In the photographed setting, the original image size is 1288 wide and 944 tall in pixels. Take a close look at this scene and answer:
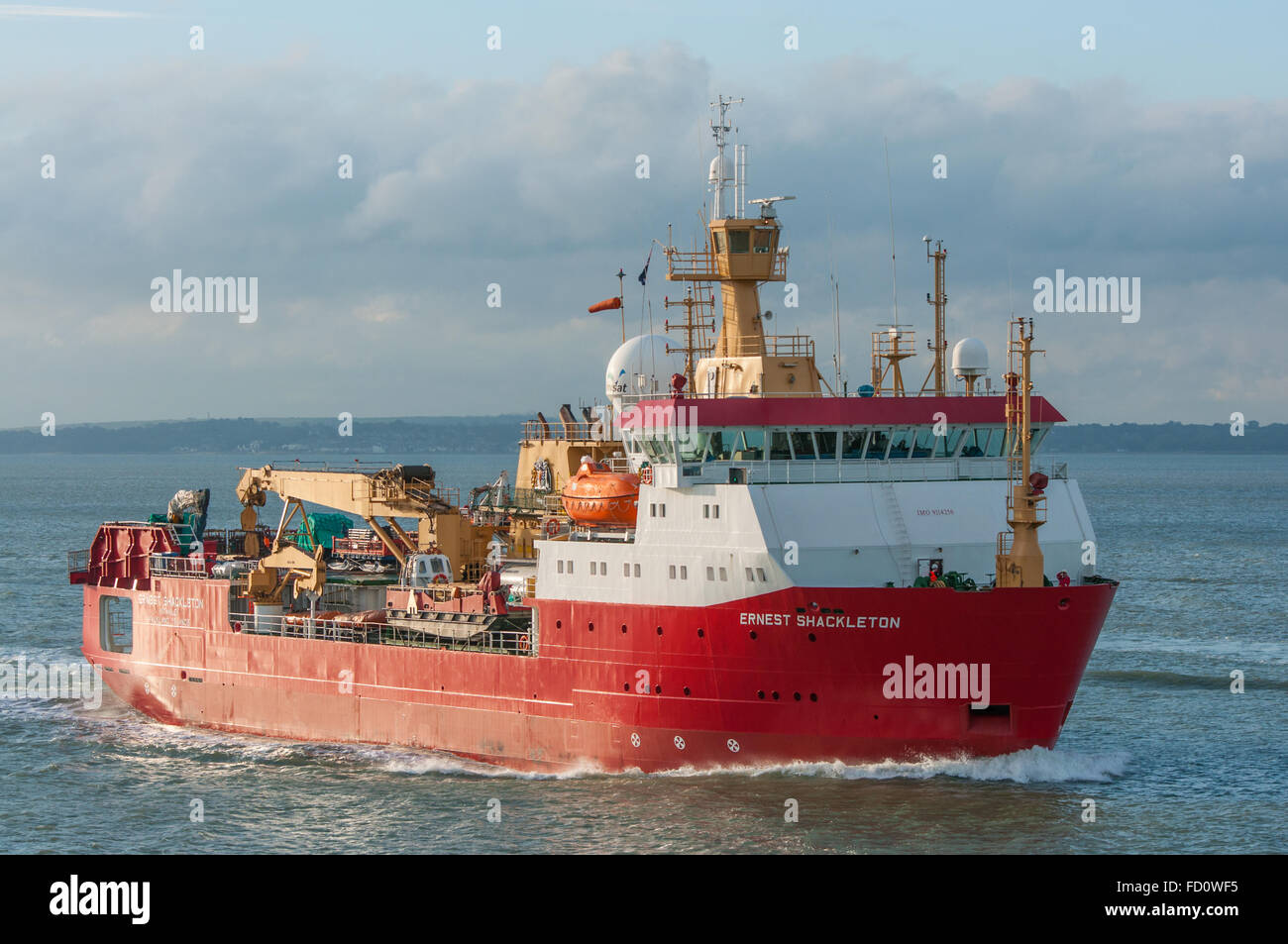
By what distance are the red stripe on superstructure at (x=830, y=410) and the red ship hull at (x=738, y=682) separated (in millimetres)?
4075

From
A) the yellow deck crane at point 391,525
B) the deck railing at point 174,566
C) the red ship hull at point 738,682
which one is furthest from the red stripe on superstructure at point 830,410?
the deck railing at point 174,566

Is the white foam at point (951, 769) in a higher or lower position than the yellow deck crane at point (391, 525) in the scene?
lower

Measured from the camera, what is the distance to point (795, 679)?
2955 centimetres

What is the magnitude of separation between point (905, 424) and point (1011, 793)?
312 inches

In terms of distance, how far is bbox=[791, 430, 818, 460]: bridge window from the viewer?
31281 millimetres

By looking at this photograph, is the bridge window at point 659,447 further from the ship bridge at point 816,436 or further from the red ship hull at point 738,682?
the red ship hull at point 738,682

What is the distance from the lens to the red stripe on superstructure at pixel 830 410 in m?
31.1

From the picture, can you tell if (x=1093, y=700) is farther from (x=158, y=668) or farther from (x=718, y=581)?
(x=158, y=668)

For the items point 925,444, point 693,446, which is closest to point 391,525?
point 693,446

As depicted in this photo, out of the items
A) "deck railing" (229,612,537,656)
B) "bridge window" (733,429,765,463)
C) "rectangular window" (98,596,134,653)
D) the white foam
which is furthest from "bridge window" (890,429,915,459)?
"rectangular window" (98,596,134,653)

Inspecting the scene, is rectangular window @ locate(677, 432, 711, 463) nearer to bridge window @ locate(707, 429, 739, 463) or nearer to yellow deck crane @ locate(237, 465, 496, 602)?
bridge window @ locate(707, 429, 739, 463)

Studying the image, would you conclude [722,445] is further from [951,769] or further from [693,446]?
[951,769]

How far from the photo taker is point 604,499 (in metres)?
33.9

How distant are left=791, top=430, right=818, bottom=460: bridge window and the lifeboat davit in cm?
399
